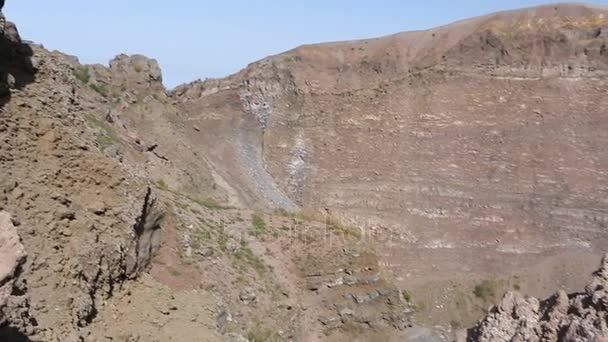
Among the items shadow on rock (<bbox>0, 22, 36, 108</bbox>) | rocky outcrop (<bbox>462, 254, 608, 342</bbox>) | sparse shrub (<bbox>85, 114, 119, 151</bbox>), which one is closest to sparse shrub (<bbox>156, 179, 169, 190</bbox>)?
sparse shrub (<bbox>85, 114, 119, 151</bbox>)

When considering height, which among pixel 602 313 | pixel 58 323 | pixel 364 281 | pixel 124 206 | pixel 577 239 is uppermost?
pixel 124 206

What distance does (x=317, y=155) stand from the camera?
1377 inches

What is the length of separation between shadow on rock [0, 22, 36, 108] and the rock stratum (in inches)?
1.3

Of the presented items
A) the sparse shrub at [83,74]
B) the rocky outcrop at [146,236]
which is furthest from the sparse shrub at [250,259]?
the sparse shrub at [83,74]

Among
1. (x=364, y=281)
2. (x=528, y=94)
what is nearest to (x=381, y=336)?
(x=364, y=281)

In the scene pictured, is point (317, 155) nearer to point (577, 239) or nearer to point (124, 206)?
point (577, 239)

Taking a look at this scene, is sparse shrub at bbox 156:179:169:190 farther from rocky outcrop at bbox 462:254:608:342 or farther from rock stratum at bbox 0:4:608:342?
rocky outcrop at bbox 462:254:608:342

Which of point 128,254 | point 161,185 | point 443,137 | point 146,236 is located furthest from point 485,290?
point 128,254

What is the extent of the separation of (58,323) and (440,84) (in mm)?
28769

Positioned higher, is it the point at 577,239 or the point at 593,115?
the point at 593,115

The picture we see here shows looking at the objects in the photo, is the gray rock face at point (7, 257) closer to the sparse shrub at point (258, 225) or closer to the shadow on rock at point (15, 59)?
the shadow on rock at point (15, 59)

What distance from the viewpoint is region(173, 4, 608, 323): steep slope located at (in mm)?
30984

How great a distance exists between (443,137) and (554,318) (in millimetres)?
25341

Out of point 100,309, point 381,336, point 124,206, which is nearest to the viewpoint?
point 100,309
